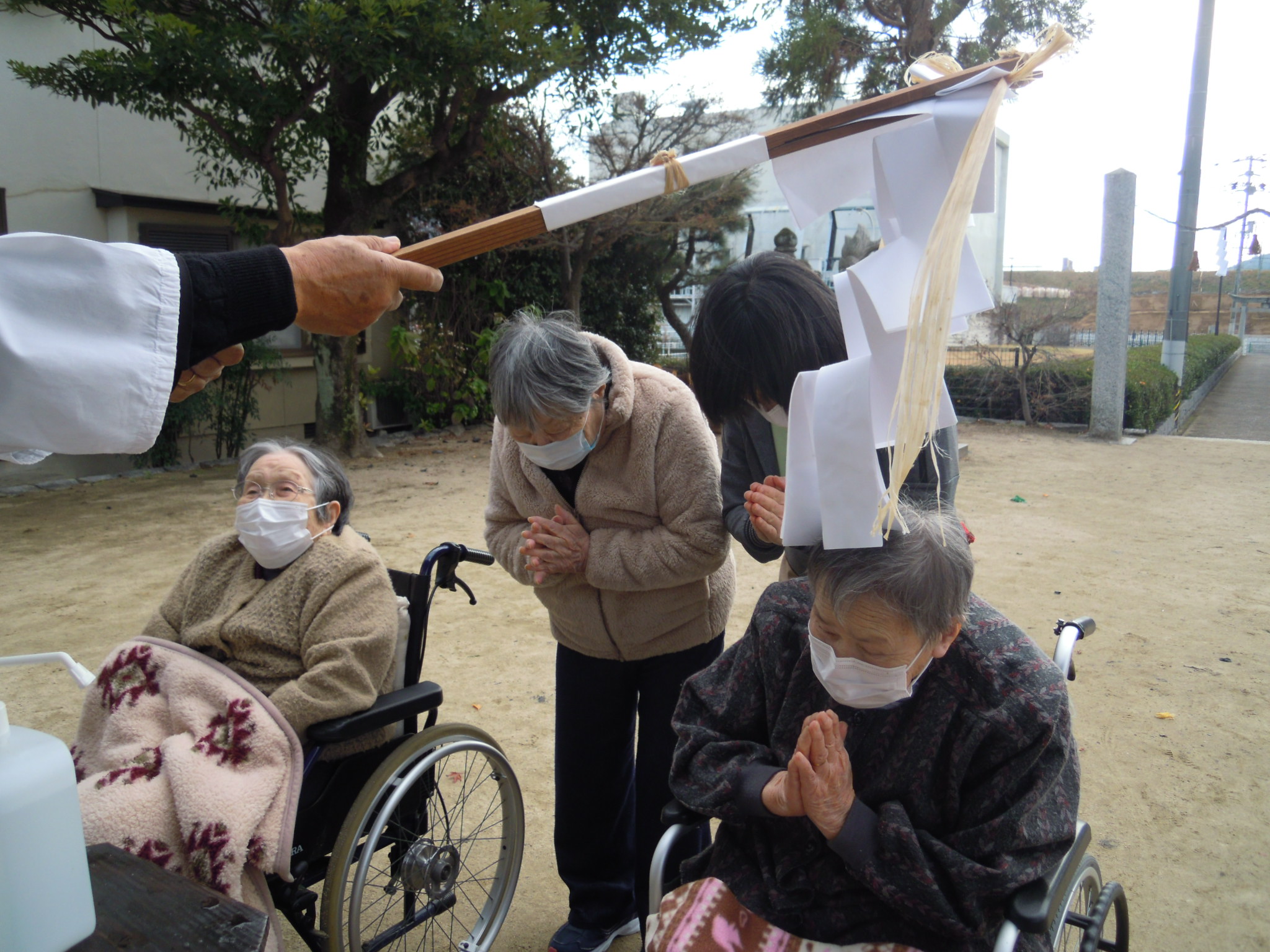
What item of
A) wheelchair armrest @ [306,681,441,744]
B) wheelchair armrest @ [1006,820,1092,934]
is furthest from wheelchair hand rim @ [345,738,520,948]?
wheelchair armrest @ [1006,820,1092,934]

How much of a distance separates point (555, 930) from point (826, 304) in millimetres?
1844

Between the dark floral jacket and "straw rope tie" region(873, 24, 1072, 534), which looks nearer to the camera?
"straw rope tie" region(873, 24, 1072, 534)

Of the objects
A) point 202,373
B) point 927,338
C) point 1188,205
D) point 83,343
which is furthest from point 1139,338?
point 83,343

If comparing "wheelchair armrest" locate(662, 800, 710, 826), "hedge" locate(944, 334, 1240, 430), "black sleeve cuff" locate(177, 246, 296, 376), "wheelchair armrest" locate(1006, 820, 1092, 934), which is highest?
"black sleeve cuff" locate(177, 246, 296, 376)

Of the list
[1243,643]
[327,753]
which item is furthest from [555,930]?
[1243,643]

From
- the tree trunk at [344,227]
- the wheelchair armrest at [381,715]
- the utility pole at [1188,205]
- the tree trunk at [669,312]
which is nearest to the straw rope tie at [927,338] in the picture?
the wheelchair armrest at [381,715]

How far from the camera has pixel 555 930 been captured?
248 cm

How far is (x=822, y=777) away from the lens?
1.50 metres

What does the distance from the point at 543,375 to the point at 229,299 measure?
0.82 metres

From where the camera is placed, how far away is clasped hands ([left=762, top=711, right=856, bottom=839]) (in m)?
1.50

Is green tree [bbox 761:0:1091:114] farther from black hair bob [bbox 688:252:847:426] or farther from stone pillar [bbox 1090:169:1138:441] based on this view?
black hair bob [bbox 688:252:847:426]

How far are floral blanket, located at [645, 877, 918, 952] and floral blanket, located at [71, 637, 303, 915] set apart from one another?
793 mm

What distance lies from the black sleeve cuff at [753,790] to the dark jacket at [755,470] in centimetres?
39

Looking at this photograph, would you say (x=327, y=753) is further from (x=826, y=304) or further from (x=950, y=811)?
(x=826, y=304)
